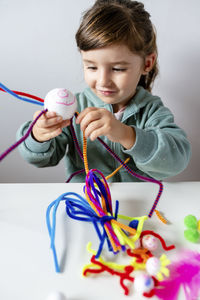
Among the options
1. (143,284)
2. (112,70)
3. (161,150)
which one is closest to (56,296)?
(143,284)

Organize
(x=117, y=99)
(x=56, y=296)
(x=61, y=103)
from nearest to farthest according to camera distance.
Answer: (x=56, y=296)
(x=61, y=103)
(x=117, y=99)

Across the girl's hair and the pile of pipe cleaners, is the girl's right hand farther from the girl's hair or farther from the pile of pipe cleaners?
the girl's hair

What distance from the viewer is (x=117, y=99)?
679 mm

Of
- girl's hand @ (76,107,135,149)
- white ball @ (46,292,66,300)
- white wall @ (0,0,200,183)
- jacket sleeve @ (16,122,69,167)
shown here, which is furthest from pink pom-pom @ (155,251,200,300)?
white wall @ (0,0,200,183)

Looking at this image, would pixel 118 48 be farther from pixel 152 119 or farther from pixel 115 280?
pixel 115 280

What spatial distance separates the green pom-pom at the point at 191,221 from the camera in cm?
45

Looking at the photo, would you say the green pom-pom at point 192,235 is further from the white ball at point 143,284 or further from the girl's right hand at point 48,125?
the girl's right hand at point 48,125

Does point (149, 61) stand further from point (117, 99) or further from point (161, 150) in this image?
point (161, 150)

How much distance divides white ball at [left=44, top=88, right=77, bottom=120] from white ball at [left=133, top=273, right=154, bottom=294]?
0.90 ft

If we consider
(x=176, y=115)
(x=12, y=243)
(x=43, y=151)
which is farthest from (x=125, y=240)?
(x=176, y=115)

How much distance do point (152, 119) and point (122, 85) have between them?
0.14 m

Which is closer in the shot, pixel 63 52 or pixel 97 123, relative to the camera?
pixel 97 123

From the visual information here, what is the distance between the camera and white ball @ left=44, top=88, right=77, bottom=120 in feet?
1.43

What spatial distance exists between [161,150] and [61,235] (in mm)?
263
